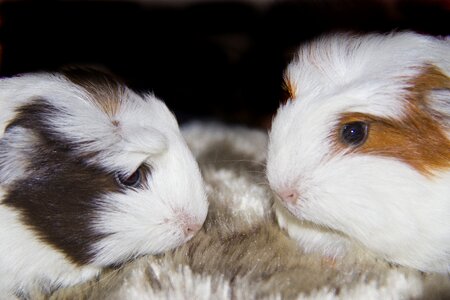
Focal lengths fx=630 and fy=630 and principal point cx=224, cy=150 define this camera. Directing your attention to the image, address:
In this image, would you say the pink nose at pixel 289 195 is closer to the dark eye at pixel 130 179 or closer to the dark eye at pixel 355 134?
the dark eye at pixel 355 134

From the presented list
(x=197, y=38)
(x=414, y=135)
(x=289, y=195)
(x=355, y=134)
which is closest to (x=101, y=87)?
(x=289, y=195)

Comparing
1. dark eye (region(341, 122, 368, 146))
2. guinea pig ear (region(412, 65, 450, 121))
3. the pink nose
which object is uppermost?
guinea pig ear (region(412, 65, 450, 121))

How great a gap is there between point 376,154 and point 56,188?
860 mm

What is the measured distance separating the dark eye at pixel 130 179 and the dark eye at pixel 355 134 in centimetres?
58

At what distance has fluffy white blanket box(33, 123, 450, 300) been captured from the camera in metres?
1.73

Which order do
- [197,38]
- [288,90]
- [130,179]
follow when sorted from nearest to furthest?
[130,179] → [288,90] → [197,38]

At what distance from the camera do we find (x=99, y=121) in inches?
68.1

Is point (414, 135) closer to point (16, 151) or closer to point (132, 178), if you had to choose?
point (132, 178)

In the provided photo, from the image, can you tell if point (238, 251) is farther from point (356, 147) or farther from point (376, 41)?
point (376, 41)

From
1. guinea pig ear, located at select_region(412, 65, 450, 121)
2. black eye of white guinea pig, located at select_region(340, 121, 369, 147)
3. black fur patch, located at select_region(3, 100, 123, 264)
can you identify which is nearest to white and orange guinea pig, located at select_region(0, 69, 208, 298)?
black fur patch, located at select_region(3, 100, 123, 264)

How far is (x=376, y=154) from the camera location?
1.66 m

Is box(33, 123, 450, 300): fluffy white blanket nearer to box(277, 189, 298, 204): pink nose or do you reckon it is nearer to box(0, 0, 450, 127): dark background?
box(277, 189, 298, 204): pink nose

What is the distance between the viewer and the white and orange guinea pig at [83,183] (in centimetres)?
170

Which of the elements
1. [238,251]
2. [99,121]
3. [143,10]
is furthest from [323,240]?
[143,10]
